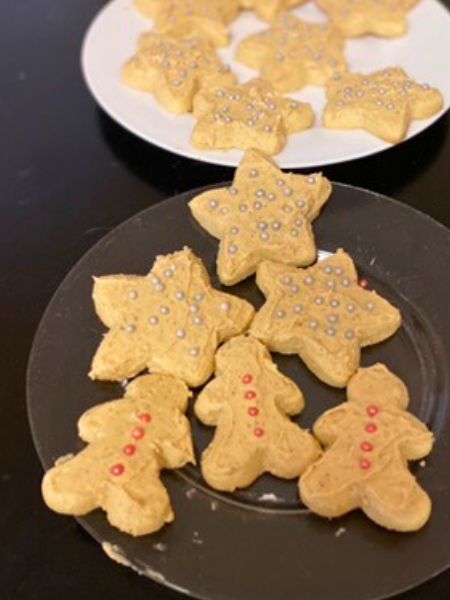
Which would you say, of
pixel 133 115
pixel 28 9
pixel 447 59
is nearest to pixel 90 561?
pixel 133 115

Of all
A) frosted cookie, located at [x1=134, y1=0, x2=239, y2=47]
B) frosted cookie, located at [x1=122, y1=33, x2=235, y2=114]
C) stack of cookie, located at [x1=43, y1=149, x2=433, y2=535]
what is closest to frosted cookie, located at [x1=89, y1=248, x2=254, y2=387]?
stack of cookie, located at [x1=43, y1=149, x2=433, y2=535]

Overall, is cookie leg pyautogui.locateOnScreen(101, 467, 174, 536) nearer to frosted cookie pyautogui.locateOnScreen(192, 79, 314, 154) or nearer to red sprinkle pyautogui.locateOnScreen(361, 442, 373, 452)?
red sprinkle pyautogui.locateOnScreen(361, 442, 373, 452)

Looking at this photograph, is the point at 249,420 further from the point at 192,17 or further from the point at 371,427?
the point at 192,17

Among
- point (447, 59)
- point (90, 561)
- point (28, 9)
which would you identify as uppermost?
point (447, 59)

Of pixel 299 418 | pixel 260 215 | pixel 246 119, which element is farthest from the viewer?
pixel 246 119

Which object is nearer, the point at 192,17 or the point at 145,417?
the point at 145,417

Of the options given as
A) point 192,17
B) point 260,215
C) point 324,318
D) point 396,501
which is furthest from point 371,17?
point 396,501

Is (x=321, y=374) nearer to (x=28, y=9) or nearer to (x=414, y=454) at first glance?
(x=414, y=454)
